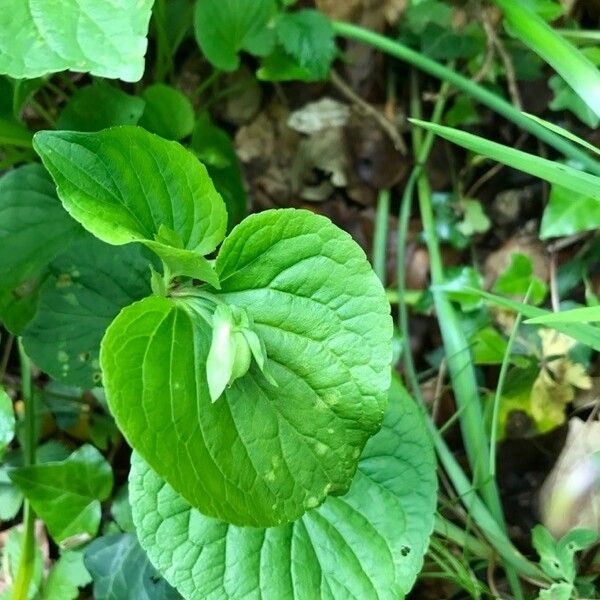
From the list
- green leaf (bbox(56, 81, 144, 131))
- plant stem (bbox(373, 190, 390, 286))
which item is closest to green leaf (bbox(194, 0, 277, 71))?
green leaf (bbox(56, 81, 144, 131))

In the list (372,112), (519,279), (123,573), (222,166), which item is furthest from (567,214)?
(123,573)

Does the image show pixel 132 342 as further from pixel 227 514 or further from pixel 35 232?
pixel 35 232

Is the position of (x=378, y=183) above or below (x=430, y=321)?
above

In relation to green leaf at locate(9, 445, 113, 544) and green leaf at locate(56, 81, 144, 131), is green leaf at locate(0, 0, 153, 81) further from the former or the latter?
green leaf at locate(9, 445, 113, 544)

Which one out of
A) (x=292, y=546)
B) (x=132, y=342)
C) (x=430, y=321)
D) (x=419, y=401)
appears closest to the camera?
(x=132, y=342)

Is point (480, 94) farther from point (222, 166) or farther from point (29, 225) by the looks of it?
point (29, 225)

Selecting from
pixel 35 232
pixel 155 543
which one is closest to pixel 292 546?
pixel 155 543
